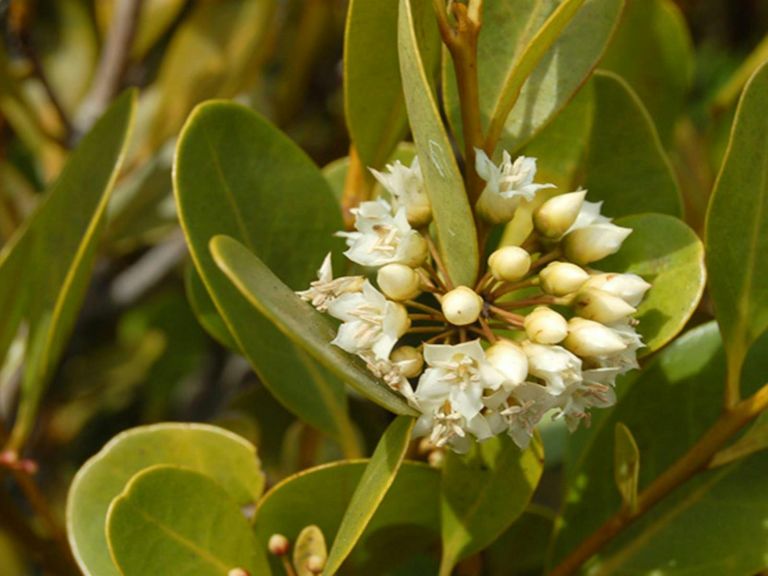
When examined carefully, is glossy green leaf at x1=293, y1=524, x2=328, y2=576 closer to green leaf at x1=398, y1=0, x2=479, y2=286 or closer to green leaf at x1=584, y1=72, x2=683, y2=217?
green leaf at x1=398, y1=0, x2=479, y2=286

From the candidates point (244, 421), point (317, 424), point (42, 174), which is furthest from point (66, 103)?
point (317, 424)

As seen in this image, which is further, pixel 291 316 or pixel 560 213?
pixel 560 213

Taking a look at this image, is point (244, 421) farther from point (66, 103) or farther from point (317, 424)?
point (66, 103)

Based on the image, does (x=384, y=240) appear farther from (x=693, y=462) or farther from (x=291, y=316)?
(x=693, y=462)

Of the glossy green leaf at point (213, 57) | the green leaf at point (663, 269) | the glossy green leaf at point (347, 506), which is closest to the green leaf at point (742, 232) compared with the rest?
the green leaf at point (663, 269)

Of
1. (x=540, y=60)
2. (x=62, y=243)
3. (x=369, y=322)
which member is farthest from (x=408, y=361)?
(x=62, y=243)
